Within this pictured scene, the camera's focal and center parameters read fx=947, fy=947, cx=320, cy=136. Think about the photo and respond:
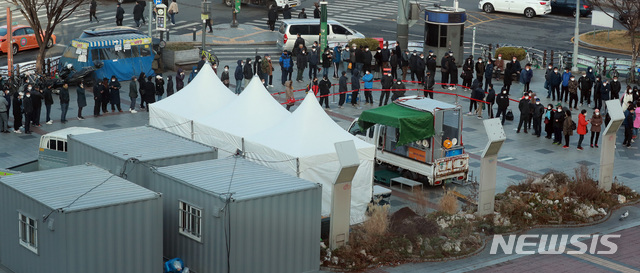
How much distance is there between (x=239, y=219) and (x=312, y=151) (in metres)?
4.77

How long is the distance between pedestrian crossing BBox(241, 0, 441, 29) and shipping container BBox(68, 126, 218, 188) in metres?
26.9

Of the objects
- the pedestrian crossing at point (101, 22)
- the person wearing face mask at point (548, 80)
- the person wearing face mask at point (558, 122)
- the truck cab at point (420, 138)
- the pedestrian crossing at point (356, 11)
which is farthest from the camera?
the pedestrian crossing at point (356, 11)

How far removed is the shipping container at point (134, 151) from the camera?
20.4 metres

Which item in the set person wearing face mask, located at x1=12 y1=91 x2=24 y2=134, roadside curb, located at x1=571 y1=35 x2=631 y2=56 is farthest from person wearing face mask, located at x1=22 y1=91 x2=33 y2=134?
roadside curb, located at x1=571 y1=35 x2=631 y2=56

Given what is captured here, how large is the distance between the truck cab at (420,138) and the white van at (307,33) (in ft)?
54.7

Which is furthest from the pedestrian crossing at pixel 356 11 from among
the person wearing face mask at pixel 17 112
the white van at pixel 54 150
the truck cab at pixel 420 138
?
the white van at pixel 54 150

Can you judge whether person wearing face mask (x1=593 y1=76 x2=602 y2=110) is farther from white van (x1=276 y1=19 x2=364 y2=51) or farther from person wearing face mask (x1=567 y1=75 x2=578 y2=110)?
white van (x1=276 y1=19 x2=364 y2=51)

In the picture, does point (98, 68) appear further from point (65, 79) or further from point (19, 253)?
point (19, 253)

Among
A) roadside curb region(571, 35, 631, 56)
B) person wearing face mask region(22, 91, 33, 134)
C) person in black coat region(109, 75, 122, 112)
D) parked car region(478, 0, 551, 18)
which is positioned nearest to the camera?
person wearing face mask region(22, 91, 33, 134)

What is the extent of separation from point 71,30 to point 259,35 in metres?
9.33

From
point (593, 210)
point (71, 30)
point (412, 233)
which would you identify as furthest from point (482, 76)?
point (71, 30)

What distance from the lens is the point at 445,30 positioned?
40750mm

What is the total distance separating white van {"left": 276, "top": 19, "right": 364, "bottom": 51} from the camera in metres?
42.6

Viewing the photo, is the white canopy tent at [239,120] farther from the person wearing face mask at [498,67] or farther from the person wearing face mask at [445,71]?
the person wearing face mask at [498,67]
